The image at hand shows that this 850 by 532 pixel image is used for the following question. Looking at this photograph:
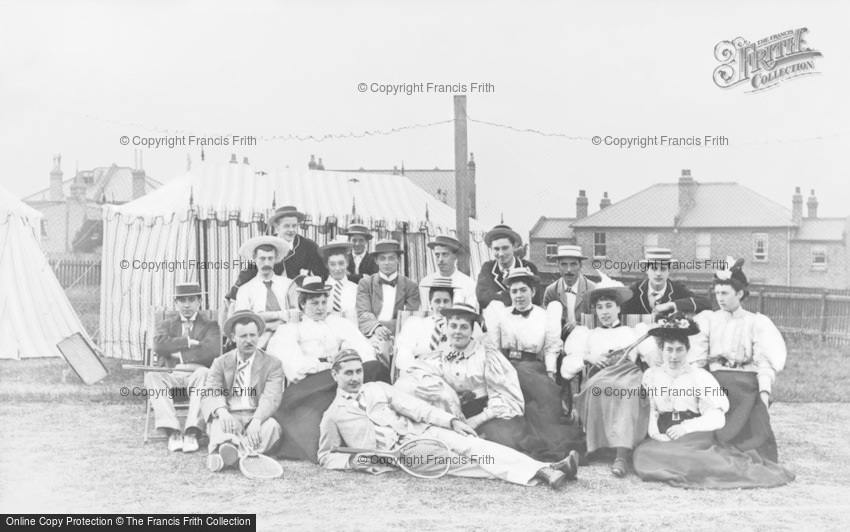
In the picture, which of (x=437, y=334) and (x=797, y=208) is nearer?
(x=437, y=334)

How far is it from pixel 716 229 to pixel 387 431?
6217mm

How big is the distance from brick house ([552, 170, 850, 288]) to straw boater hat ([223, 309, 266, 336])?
365 cm

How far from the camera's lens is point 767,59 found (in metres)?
6.55

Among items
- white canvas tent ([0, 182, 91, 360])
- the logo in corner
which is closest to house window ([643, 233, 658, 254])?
the logo in corner

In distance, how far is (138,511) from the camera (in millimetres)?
4363

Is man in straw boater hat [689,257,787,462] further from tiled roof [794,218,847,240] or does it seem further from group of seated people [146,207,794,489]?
tiled roof [794,218,847,240]

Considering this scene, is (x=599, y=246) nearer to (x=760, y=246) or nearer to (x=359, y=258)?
(x=760, y=246)

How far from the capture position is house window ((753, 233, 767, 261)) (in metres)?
10.0

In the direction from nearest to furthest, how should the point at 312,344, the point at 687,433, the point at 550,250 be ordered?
the point at 687,433 → the point at 312,344 → the point at 550,250

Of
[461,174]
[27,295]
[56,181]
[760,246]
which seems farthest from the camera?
[760,246]

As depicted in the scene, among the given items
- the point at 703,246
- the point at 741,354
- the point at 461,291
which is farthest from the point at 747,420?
the point at 703,246

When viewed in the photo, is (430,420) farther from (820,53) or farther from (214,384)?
(820,53)

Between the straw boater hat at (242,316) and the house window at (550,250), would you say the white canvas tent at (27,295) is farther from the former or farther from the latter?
the house window at (550,250)

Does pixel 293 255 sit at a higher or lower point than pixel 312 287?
higher
